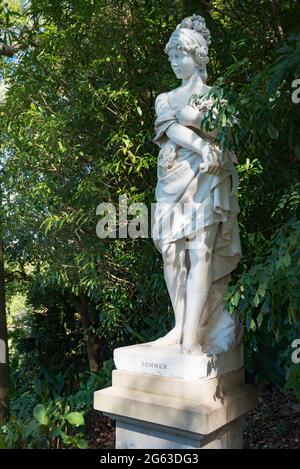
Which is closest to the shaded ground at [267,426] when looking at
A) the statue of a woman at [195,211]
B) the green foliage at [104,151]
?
the green foliage at [104,151]

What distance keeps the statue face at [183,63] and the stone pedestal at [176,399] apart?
1514mm

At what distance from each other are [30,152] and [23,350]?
3.76 m

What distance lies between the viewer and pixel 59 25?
155 inches

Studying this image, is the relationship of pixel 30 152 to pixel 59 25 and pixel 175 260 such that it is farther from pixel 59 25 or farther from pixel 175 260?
pixel 175 260

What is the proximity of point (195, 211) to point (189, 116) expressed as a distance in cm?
51

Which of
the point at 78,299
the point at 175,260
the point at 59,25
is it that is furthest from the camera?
the point at 78,299

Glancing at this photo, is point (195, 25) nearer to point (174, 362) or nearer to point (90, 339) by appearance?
point (174, 362)

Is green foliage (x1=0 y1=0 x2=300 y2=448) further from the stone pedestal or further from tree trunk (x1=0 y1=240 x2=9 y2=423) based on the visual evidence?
the stone pedestal

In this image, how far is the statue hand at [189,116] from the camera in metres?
2.41

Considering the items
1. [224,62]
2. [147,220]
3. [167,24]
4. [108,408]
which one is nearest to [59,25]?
[167,24]

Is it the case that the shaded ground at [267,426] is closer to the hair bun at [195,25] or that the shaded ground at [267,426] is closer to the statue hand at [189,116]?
the statue hand at [189,116]

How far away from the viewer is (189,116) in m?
2.42

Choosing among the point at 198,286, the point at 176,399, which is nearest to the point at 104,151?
the point at 198,286

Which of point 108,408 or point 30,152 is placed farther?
point 30,152
